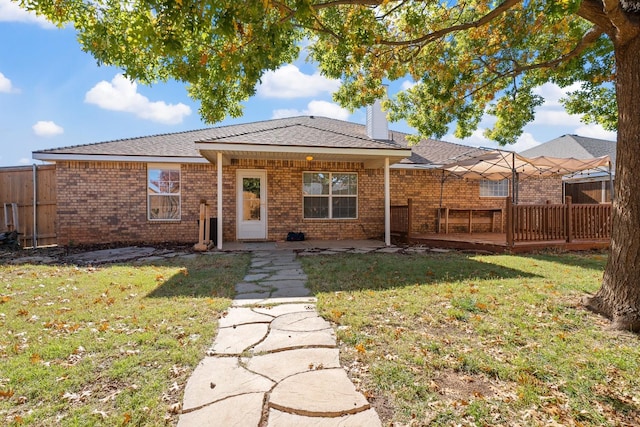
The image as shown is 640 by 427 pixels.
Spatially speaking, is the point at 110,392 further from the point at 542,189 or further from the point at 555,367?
the point at 542,189

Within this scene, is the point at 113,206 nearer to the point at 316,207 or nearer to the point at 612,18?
the point at 316,207

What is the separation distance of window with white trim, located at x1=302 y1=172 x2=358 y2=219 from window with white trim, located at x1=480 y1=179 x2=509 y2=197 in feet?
17.9

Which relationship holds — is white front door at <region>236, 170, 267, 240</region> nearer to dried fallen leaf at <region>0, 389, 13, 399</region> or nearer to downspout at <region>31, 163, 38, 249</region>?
downspout at <region>31, 163, 38, 249</region>

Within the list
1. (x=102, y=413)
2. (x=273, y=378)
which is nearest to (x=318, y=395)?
(x=273, y=378)

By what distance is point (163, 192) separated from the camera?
11227mm

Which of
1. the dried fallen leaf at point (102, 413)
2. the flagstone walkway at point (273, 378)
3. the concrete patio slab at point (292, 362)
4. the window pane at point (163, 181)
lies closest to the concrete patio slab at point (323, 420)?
the flagstone walkway at point (273, 378)

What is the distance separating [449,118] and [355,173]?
13.5ft

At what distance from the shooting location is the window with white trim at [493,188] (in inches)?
542

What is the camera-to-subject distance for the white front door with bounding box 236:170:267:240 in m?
11.5

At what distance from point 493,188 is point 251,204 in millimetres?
9645

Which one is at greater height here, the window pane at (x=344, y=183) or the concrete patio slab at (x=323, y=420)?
the window pane at (x=344, y=183)

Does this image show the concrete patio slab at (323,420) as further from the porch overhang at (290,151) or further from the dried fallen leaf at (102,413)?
the porch overhang at (290,151)

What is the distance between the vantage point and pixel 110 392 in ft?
7.97

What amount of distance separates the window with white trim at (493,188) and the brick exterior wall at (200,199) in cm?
239
